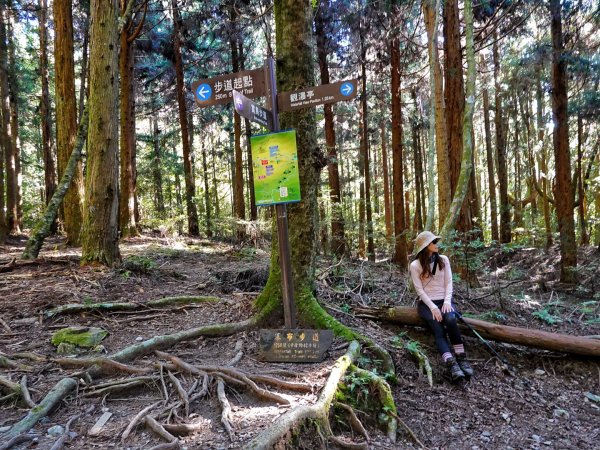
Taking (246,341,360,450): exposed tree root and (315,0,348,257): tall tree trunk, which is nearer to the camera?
(246,341,360,450): exposed tree root

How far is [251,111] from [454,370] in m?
3.66

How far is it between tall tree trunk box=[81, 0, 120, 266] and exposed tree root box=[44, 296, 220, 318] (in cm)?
189

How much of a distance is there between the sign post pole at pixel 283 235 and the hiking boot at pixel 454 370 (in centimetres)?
197

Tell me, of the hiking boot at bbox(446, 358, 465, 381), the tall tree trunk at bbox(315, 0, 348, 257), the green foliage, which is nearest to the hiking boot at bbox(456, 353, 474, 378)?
the hiking boot at bbox(446, 358, 465, 381)

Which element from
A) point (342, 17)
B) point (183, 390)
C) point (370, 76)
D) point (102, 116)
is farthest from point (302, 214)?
point (370, 76)

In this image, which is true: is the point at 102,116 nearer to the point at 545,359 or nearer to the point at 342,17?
the point at 545,359

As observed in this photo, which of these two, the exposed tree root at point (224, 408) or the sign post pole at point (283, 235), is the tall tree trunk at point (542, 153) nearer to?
the sign post pole at point (283, 235)

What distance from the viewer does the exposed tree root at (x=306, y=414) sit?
2.54 m

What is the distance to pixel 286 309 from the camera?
4.22 m

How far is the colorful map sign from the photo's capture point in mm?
4020

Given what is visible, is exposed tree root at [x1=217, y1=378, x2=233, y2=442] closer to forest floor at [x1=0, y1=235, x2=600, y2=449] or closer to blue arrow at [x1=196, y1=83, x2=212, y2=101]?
forest floor at [x1=0, y1=235, x2=600, y2=449]

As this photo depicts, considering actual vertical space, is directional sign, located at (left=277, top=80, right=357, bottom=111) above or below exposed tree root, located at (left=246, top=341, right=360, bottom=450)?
above

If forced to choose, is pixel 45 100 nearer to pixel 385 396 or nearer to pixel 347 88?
pixel 347 88

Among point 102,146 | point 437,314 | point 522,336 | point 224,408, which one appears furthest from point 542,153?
point 224,408
